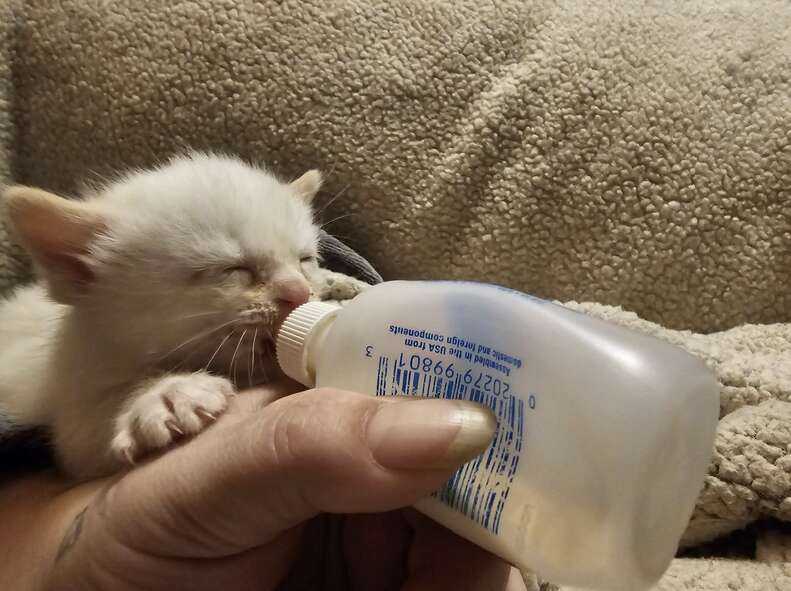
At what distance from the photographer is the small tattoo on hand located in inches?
26.1

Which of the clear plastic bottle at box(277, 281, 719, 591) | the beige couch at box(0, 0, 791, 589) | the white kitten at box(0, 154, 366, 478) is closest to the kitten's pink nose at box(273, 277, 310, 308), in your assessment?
the white kitten at box(0, 154, 366, 478)

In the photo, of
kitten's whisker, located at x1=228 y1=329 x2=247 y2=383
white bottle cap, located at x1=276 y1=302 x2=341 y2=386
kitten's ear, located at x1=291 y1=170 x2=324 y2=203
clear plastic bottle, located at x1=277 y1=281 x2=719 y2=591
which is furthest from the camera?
kitten's ear, located at x1=291 y1=170 x2=324 y2=203

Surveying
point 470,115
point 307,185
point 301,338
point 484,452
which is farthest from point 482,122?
point 484,452

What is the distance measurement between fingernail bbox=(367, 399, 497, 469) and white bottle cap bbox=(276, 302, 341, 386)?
0.48 feet

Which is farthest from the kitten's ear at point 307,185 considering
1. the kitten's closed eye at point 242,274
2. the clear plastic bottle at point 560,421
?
the clear plastic bottle at point 560,421

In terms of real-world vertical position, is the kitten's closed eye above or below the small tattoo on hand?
above

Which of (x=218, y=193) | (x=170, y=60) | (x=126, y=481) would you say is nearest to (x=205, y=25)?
(x=170, y=60)

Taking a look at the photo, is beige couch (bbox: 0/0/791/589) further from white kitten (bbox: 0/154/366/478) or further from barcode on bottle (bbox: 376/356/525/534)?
barcode on bottle (bbox: 376/356/525/534)

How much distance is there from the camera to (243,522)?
590 mm

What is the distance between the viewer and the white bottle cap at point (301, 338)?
0.62m

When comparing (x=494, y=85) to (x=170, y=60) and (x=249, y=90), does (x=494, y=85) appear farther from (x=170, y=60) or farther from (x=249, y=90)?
(x=170, y=60)

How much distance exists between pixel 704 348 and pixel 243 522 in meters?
0.75

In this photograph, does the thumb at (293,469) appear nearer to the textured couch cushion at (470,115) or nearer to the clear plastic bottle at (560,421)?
the clear plastic bottle at (560,421)

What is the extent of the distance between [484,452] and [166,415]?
36 centimetres
